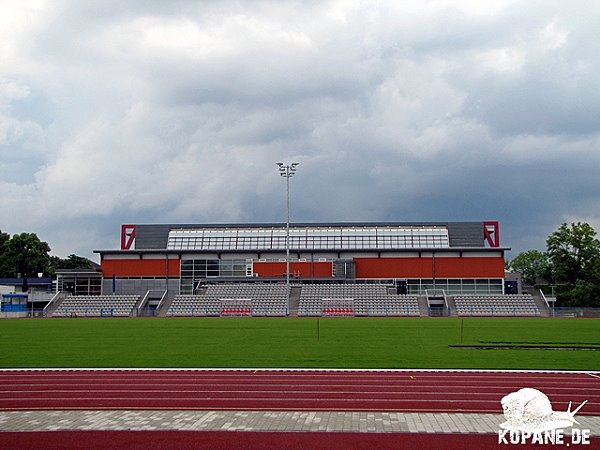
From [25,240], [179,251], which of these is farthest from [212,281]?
[25,240]

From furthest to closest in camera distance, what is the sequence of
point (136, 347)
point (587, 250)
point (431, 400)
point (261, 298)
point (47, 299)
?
point (587, 250) → point (47, 299) → point (261, 298) → point (136, 347) → point (431, 400)

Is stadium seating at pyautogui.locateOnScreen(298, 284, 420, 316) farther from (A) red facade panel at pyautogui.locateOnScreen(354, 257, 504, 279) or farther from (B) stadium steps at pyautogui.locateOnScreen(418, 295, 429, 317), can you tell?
(A) red facade panel at pyautogui.locateOnScreen(354, 257, 504, 279)

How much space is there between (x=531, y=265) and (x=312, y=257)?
77.2 meters

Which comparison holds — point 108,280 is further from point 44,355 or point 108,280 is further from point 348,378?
point 348,378

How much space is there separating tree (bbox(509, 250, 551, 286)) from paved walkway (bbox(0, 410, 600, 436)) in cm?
13569

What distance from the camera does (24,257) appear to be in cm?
12181

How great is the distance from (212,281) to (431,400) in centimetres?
7428

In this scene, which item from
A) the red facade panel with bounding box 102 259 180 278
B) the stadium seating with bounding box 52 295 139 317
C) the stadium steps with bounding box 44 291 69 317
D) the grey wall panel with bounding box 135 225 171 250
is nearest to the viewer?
the stadium seating with bounding box 52 295 139 317

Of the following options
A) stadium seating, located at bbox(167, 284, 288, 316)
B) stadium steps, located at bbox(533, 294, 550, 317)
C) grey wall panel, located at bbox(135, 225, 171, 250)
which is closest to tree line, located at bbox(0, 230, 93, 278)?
grey wall panel, located at bbox(135, 225, 171, 250)

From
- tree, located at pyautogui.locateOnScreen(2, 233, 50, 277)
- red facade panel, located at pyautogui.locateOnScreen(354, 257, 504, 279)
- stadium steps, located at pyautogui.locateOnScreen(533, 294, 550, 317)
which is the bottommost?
stadium steps, located at pyautogui.locateOnScreen(533, 294, 550, 317)

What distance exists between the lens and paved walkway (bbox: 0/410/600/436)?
41.7 feet

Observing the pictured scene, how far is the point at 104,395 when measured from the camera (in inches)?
655

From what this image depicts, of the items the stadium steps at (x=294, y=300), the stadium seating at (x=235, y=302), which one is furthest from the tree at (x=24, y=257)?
the stadium steps at (x=294, y=300)

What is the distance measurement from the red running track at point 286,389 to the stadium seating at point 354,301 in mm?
54579
